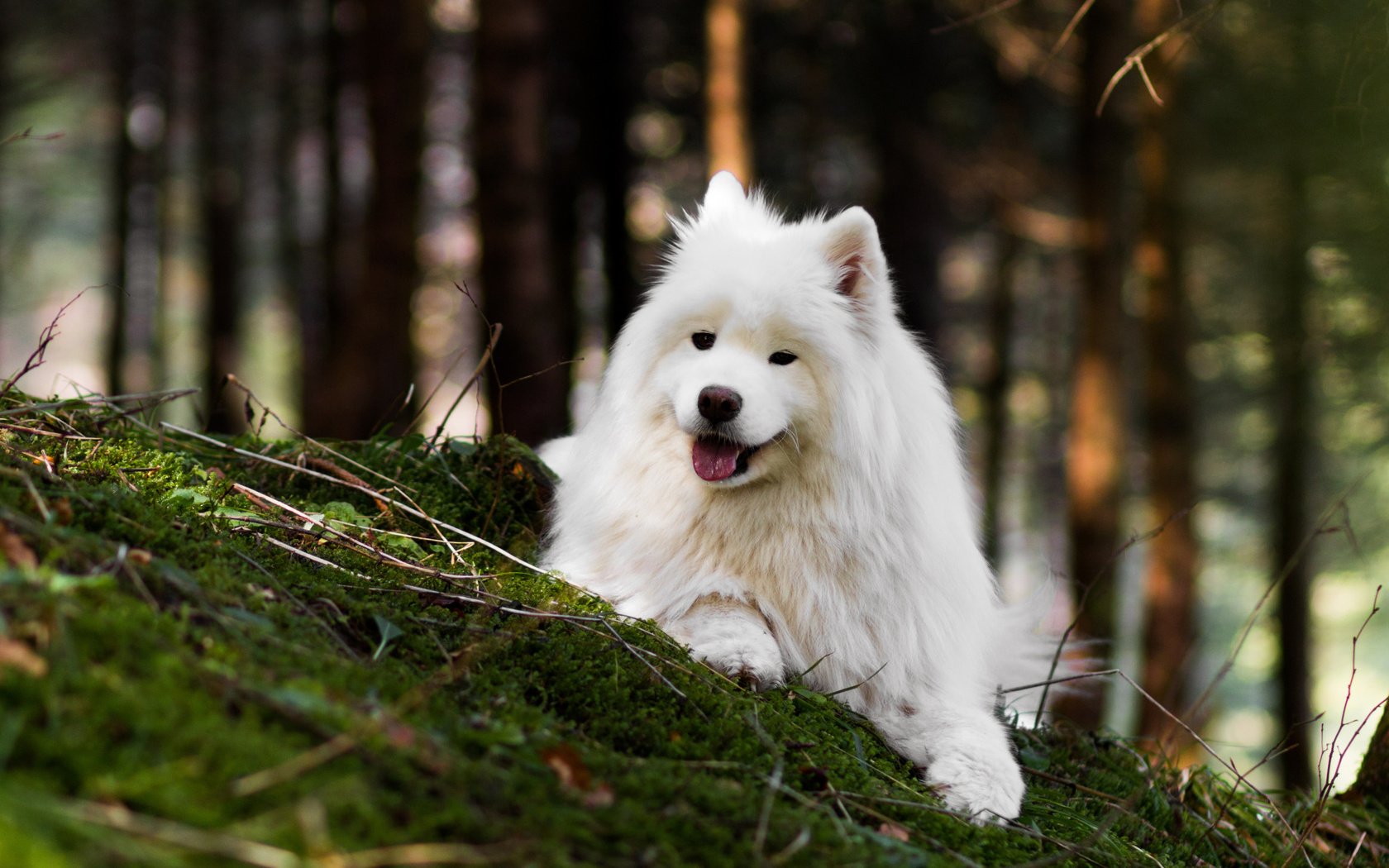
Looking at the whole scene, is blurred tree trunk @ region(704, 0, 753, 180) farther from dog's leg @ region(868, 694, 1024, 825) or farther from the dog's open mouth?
dog's leg @ region(868, 694, 1024, 825)

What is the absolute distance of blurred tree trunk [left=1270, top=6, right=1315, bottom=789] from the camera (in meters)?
11.3

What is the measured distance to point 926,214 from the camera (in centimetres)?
1323

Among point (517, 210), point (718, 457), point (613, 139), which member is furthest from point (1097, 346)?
point (718, 457)

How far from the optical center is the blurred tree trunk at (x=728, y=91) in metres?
9.34

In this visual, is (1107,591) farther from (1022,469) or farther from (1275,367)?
(1022,469)

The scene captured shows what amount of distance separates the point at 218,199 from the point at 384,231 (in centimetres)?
755

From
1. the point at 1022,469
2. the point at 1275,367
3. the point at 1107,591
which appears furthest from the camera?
the point at 1022,469

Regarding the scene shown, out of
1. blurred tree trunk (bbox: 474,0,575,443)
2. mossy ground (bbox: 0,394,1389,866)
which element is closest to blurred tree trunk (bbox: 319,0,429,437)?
blurred tree trunk (bbox: 474,0,575,443)

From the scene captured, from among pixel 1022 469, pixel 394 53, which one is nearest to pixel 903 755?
pixel 394 53

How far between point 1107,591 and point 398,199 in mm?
7503

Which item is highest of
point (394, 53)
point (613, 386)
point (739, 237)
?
point (394, 53)

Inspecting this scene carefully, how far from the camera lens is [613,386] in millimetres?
3820

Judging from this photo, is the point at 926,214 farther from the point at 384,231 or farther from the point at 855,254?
the point at 855,254

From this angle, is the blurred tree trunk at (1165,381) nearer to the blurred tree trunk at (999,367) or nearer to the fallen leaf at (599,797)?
the blurred tree trunk at (999,367)
